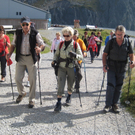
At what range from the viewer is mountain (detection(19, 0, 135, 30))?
102688 mm

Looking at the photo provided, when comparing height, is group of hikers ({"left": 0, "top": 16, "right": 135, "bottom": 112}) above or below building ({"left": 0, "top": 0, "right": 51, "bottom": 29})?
below


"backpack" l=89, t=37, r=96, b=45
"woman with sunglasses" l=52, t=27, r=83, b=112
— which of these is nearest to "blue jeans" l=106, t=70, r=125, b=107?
"woman with sunglasses" l=52, t=27, r=83, b=112

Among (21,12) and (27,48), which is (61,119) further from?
(21,12)

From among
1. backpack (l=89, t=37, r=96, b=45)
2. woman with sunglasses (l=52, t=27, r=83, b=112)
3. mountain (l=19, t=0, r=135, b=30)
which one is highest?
mountain (l=19, t=0, r=135, b=30)

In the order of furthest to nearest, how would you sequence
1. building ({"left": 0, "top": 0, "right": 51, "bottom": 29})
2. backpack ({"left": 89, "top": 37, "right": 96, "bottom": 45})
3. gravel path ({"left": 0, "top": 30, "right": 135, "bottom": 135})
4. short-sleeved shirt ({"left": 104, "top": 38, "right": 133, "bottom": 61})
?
building ({"left": 0, "top": 0, "right": 51, "bottom": 29}) < backpack ({"left": 89, "top": 37, "right": 96, "bottom": 45}) < short-sleeved shirt ({"left": 104, "top": 38, "right": 133, "bottom": 61}) < gravel path ({"left": 0, "top": 30, "right": 135, "bottom": 135})

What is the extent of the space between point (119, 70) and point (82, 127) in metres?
1.70

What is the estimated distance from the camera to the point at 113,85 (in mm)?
5195

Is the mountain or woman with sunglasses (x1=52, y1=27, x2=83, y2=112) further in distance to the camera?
the mountain

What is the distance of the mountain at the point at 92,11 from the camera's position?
337ft

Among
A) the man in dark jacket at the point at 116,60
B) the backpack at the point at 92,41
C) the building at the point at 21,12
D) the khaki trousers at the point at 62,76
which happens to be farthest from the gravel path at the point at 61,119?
the building at the point at 21,12

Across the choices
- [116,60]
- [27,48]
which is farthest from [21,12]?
[116,60]

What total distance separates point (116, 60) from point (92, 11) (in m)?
104

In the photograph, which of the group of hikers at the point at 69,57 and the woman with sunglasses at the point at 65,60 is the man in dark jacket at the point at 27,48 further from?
the woman with sunglasses at the point at 65,60

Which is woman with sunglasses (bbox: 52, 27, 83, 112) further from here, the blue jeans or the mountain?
the mountain
